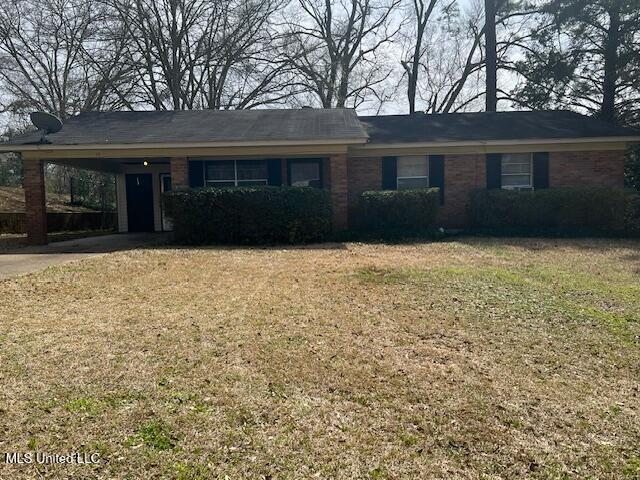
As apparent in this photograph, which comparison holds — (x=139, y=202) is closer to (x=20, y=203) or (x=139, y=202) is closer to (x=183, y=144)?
(x=183, y=144)

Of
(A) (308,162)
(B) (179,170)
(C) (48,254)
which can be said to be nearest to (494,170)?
(A) (308,162)

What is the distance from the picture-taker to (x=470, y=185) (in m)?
14.4

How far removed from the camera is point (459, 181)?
14.5 meters

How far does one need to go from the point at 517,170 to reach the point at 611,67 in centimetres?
920

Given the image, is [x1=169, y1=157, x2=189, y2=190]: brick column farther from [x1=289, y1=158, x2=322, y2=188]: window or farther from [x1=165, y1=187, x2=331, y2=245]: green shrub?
[x1=289, y1=158, x2=322, y2=188]: window

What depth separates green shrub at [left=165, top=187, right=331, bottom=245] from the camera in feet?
37.8

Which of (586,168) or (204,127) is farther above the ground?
(204,127)

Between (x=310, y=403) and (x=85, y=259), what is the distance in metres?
7.70

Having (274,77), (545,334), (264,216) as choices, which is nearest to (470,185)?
(264,216)

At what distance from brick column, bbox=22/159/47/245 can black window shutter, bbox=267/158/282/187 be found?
653cm

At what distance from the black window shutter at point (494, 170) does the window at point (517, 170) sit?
0.73ft

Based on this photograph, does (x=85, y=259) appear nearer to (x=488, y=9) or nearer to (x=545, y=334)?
(x=545, y=334)

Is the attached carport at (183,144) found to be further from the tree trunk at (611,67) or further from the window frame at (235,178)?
the tree trunk at (611,67)

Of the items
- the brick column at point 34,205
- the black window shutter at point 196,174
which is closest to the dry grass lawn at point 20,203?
→ the brick column at point 34,205
